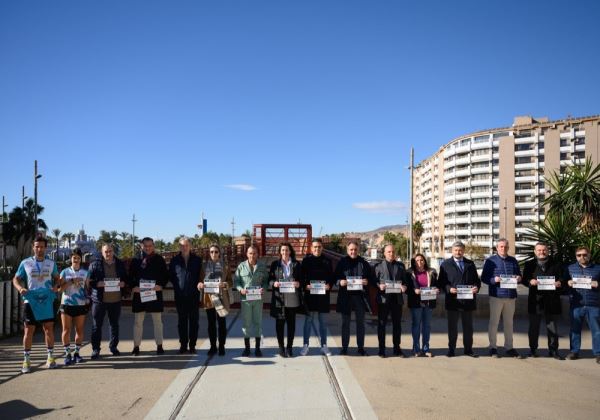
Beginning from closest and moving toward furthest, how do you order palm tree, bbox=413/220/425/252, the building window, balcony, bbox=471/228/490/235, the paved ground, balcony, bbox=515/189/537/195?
the paved ground < balcony, bbox=515/189/537/195 < the building window < balcony, bbox=471/228/490/235 < palm tree, bbox=413/220/425/252

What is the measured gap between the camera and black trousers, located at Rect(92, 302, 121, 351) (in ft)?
21.9

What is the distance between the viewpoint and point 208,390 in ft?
16.9

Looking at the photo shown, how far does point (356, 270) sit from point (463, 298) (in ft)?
5.67

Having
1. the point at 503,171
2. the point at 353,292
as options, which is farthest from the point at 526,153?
the point at 353,292

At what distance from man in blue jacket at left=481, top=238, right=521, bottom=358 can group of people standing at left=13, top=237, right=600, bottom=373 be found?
0.6 inches

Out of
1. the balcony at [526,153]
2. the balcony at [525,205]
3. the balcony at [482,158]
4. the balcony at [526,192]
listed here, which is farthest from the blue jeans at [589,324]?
the balcony at [482,158]

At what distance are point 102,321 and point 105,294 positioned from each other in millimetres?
421

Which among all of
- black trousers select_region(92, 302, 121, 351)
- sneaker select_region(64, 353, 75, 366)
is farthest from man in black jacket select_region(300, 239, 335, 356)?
sneaker select_region(64, 353, 75, 366)

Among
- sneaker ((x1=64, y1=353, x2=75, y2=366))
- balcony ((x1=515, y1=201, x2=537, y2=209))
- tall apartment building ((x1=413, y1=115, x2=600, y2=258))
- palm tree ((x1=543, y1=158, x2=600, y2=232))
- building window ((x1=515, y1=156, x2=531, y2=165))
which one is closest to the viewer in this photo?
sneaker ((x1=64, y1=353, x2=75, y2=366))

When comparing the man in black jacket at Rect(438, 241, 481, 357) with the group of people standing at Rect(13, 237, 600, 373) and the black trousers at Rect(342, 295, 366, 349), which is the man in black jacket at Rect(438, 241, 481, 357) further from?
the black trousers at Rect(342, 295, 366, 349)

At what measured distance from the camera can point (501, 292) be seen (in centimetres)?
702

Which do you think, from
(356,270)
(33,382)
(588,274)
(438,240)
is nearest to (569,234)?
(588,274)

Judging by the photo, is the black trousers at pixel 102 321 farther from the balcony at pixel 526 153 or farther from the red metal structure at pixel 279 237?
the balcony at pixel 526 153

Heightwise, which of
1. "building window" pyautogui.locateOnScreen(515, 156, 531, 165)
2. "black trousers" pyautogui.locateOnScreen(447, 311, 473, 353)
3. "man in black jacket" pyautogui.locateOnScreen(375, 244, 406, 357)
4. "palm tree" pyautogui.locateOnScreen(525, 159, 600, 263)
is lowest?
"black trousers" pyautogui.locateOnScreen(447, 311, 473, 353)
